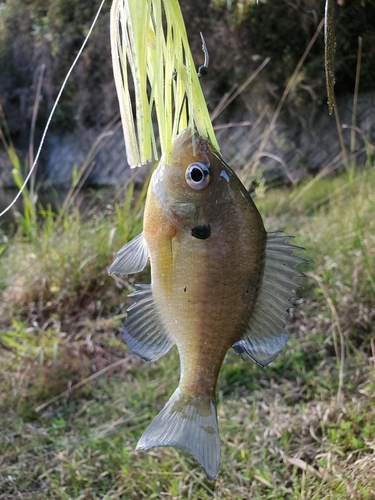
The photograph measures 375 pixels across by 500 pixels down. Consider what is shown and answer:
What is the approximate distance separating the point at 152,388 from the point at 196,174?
1481mm

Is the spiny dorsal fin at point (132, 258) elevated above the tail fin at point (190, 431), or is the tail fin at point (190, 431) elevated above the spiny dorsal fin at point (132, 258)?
the spiny dorsal fin at point (132, 258)

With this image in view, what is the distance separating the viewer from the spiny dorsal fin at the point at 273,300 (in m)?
0.83

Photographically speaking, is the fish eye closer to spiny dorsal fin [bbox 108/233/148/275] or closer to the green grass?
spiny dorsal fin [bbox 108/233/148/275]

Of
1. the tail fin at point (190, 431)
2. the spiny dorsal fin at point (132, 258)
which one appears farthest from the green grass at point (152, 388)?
the spiny dorsal fin at point (132, 258)

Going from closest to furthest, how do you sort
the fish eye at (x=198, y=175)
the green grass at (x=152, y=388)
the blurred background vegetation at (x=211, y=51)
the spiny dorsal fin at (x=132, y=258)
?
1. the fish eye at (x=198, y=175)
2. the spiny dorsal fin at (x=132, y=258)
3. the green grass at (x=152, y=388)
4. the blurred background vegetation at (x=211, y=51)

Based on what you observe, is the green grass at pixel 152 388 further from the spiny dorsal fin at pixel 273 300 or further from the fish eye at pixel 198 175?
the fish eye at pixel 198 175

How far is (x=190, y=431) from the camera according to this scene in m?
0.79

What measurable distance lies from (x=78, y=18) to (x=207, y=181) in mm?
6030

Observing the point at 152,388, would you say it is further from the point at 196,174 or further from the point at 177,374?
the point at 196,174

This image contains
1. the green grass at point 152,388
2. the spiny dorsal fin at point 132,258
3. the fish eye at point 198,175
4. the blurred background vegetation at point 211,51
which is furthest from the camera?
the blurred background vegetation at point 211,51

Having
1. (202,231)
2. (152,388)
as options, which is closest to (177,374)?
(152,388)

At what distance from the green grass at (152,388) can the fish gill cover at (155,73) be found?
1.03 meters

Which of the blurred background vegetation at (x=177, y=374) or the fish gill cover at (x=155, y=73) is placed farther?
the blurred background vegetation at (x=177, y=374)

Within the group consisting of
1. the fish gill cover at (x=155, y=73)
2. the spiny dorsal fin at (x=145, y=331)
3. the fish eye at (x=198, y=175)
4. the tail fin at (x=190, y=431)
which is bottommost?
the tail fin at (x=190, y=431)
